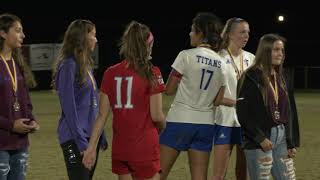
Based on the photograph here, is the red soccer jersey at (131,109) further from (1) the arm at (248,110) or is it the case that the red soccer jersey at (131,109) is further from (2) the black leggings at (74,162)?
(1) the arm at (248,110)

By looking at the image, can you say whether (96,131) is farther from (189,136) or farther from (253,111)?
(253,111)

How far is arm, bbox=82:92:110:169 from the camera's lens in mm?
4648

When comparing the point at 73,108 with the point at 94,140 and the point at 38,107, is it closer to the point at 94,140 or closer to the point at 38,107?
the point at 94,140

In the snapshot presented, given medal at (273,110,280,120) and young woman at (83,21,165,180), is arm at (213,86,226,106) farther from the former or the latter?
young woman at (83,21,165,180)

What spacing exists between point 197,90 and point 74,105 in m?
1.19

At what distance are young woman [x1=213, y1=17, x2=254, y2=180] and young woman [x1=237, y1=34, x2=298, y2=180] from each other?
81 centimetres

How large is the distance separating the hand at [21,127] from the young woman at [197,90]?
1.24 meters

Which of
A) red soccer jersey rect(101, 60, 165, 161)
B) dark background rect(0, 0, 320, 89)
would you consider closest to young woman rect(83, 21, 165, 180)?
red soccer jersey rect(101, 60, 165, 161)

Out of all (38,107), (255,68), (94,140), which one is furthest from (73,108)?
Result: (38,107)

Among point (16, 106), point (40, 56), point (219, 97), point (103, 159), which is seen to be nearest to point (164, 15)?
point (40, 56)

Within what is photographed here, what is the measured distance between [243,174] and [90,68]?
7.58 ft

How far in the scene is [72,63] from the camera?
4.84 meters

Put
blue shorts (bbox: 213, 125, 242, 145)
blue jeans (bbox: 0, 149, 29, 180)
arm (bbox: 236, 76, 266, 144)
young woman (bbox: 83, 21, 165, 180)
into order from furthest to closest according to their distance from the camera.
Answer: blue shorts (bbox: 213, 125, 242, 145)
arm (bbox: 236, 76, 266, 144)
blue jeans (bbox: 0, 149, 29, 180)
young woman (bbox: 83, 21, 165, 180)

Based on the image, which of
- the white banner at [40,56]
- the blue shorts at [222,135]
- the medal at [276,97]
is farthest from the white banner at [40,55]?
the medal at [276,97]
